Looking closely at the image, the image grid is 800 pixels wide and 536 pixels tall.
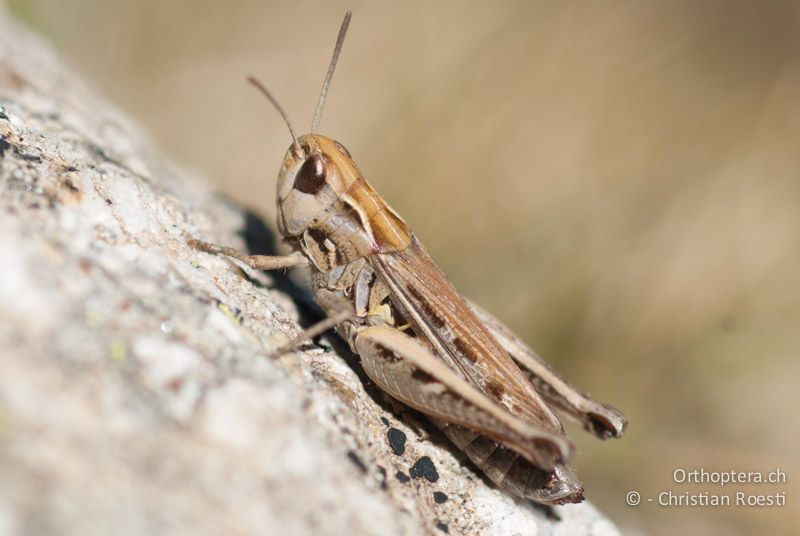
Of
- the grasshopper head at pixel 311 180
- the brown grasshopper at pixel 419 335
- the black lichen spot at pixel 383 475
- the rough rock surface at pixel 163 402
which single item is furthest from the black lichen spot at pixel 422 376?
the grasshopper head at pixel 311 180

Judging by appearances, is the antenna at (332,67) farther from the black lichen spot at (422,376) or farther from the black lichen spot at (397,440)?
the black lichen spot at (397,440)

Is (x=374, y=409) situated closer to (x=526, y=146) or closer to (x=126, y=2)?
(x=526, y=146)

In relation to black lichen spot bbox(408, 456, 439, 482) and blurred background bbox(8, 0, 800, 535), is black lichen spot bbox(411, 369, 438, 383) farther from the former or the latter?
blurred background bbox(8, 0, 800, 535)

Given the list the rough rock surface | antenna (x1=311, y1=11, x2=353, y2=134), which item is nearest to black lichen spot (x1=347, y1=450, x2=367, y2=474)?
the rough rock surface

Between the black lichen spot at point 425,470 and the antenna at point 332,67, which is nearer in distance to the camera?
the black lichen spot at point 425,470

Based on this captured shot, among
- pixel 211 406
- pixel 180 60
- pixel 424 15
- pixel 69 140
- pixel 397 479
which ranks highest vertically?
pixel 424 15

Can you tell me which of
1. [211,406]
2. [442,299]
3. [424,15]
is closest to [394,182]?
[424,15]

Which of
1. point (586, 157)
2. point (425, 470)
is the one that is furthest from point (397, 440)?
point (586, 157)
